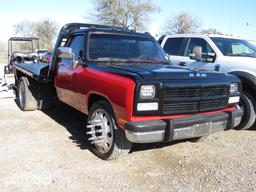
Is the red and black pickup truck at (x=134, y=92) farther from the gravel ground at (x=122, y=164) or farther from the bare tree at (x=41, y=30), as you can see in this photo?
the bare tree at (x=41, y=30)

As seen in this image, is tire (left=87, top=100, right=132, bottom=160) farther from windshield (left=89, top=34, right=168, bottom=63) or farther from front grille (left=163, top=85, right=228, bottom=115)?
windshield (left=89, top=34, right=168, bottom=63)

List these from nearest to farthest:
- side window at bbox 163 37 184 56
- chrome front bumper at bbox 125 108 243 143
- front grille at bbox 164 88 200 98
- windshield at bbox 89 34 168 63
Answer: chrome front bumper at bbox 125 108 243 143, front grille at bbox 164 88 200 98, windshield at bbox 89 34 168 63, side window at bbox 163 37 184 56

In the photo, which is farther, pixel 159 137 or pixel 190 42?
pixel 190 42

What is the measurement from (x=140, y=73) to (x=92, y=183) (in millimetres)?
1492

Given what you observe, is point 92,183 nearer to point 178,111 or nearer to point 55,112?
point 178,111

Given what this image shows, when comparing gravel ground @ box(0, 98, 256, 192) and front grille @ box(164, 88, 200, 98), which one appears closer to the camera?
gravel ground @ box(0, 98, 256, 192)

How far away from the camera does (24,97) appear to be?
26.2 ft

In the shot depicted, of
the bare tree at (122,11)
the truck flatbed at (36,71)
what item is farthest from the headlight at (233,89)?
the bare tree at (122,11)

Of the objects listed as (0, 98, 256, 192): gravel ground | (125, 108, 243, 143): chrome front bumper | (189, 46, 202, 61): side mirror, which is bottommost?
(0, 98, 256, 192): gravel ground

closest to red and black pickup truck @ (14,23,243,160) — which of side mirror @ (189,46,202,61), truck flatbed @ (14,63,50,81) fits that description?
truck flatbed @ (14,63,50,81)

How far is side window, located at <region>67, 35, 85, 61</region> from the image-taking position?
5466mm

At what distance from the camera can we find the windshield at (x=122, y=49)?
539 centimetres

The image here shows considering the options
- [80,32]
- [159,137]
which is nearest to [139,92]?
[159,137]

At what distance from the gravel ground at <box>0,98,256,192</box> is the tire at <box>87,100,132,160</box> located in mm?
149
